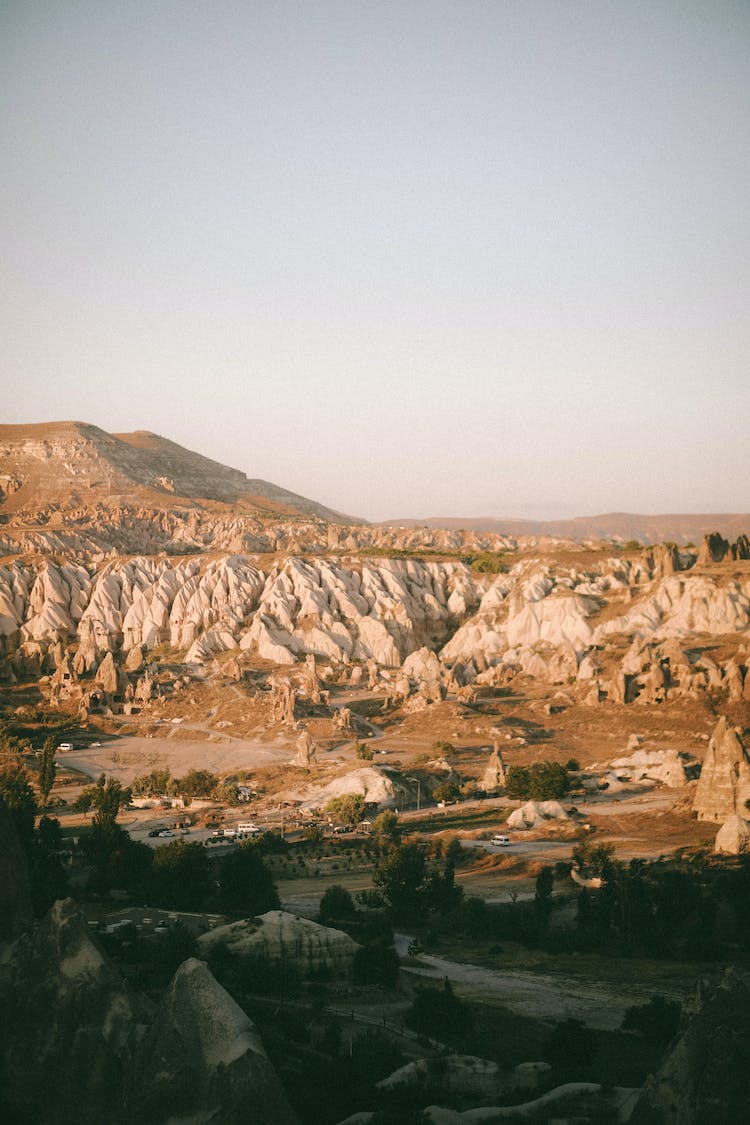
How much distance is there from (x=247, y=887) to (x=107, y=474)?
356 feet

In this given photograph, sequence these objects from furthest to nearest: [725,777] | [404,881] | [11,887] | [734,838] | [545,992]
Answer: [725,777] < [734,838] < [404,881] < [545,992] < [11,887]

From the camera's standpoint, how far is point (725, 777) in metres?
39.0

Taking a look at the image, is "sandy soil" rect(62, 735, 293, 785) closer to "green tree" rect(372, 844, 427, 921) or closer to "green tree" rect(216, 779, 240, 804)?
"green tree" rect(216, 779, 240, 804)

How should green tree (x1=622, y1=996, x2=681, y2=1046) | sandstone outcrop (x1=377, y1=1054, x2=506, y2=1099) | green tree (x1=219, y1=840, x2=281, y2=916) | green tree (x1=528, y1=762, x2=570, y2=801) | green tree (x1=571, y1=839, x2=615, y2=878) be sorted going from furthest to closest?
green tree (x1=528, y1=762, x2=570, y2=801) < green tree (x1=571, y1=839, x2=615, y2=878) < green tree (x1=219, y1=840, x2=281, y2=916) < green tree (x1=622, y1=996, x2=681, y2=1046) < sandstone outcrop (x1=377, y1=1054, x2=506, y2=1099)

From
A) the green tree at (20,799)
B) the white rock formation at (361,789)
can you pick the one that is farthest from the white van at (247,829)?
the green tree at (20,799)

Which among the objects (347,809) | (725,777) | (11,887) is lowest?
(347,809)

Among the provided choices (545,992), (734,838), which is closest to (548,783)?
(734,838)

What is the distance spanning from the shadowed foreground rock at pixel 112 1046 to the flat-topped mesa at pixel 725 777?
31.1 metres

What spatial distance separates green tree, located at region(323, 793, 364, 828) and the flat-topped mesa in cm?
1543

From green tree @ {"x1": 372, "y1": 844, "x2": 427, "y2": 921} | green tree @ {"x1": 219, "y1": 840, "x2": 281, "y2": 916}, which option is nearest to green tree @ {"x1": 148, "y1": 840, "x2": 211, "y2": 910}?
green tree @ {"x1": 219, "y1": 840, "x2": 281, "y2": 916}

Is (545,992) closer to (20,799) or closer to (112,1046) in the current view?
(112,1046)

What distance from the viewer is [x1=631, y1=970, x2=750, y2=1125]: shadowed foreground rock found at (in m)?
10.1

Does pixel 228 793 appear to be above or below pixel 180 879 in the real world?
below

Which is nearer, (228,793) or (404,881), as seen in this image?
(404,881)
